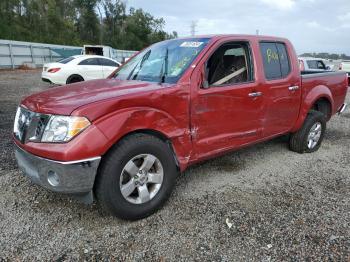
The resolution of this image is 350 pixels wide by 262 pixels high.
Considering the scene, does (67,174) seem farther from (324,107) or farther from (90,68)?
(90,68)

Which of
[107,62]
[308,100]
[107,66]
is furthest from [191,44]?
[107,62]

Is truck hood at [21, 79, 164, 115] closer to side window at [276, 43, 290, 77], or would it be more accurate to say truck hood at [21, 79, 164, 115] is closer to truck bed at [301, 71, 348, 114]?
side window at [276, 43, 290, 77]

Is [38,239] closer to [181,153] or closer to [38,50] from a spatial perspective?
[181,153]

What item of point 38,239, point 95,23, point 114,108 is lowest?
point 38,239

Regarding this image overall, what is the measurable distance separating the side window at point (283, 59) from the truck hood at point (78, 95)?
2131 millimetres

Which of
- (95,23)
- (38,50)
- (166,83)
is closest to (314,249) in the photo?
(166,83)

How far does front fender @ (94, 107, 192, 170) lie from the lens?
286 centimetres

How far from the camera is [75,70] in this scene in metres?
12.5

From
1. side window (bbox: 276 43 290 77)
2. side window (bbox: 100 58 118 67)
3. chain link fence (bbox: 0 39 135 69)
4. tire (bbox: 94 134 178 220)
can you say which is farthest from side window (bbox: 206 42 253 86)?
chain link fence (bbox: 0 39 135 69)

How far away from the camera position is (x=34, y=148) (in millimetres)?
2889

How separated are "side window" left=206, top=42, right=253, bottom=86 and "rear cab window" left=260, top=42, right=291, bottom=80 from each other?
28cm

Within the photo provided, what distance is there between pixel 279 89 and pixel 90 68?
9870mm

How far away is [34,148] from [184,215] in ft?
5.19

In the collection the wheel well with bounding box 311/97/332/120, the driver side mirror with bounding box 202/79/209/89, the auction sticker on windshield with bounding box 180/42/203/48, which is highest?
the auction sticker on windshield with bounding box 180/42/203/48
